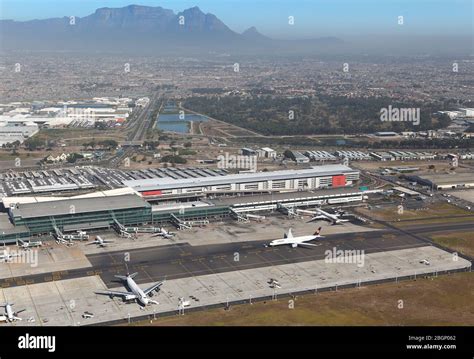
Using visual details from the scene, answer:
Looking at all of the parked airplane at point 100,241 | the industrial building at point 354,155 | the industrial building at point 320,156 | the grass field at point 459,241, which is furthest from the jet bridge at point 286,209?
the industrial building at point 354,155

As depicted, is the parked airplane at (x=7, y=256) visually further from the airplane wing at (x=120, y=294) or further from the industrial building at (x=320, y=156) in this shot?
the industrial building at (x=320, y=156)

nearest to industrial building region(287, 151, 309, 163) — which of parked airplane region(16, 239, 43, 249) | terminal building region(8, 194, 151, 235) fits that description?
terminal building region(8, 194, 151, 235)

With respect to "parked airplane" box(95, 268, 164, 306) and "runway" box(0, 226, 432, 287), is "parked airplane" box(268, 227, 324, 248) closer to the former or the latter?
"runway" box(0, 226, 432, 287)

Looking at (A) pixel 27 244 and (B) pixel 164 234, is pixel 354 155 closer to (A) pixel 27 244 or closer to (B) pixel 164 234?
(B) pixel 164 234

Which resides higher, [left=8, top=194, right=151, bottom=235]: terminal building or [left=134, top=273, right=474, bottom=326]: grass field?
[left=8, top=194, right=151, bottom=235]: terminal building

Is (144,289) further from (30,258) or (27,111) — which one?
(27,111)
